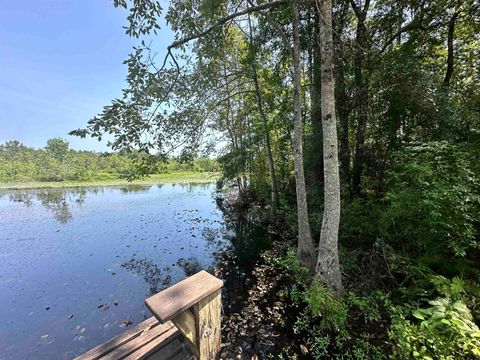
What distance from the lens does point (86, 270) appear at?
576 cm

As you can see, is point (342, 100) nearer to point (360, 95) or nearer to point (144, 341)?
point (360, 95)

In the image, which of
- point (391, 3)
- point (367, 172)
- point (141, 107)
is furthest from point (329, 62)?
point (391, 3)

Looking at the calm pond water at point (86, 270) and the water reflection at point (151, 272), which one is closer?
the calm pond water at point (86, 270)

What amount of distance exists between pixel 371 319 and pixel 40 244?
34.9 ft

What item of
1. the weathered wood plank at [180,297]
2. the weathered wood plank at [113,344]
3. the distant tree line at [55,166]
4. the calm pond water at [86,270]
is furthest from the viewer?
the distant tree line at [55,166]

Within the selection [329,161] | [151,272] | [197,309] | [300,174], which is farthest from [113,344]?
[300,174]

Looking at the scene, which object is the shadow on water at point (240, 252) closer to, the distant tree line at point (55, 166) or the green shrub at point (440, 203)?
the green shrub at point (440, 203)

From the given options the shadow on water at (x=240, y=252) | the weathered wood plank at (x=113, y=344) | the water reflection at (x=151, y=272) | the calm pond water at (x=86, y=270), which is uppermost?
the weathered wood plank at (x=113, y=344)

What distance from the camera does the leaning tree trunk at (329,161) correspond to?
3211mm

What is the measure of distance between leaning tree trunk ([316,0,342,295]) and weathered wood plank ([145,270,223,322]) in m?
2.10

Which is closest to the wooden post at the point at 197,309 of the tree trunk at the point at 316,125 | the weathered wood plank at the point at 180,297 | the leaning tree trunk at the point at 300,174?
the weathered wood plank at the point at 180,297

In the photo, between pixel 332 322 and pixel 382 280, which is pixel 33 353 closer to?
pixel 332 322

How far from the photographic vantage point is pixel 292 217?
7.46 metres

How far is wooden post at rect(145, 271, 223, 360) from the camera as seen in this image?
68.1 inches
